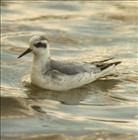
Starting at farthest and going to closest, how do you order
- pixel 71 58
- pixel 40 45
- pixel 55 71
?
pixel 71 58
pixel 40 45
pixel 55 71

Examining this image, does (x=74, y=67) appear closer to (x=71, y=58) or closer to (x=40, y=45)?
(x=40, y=45)

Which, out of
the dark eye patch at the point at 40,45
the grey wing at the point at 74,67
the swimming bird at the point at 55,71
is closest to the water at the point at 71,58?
the swimming bird at the point at 55,71

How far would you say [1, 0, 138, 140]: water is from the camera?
11.7 meters

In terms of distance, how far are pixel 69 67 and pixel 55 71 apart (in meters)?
0.32

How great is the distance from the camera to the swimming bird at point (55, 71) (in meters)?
13.9

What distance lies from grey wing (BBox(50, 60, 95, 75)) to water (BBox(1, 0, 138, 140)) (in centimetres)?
40

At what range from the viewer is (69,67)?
1410 centimetres

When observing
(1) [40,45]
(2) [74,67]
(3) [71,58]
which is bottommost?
(3) [71,58]

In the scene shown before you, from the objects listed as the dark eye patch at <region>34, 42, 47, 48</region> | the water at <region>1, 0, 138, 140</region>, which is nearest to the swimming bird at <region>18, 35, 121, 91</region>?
the dark eye patch at <region>34, 42, 47, 48</region>

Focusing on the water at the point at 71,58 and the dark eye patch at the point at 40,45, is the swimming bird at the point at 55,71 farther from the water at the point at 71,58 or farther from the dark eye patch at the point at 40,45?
the water at the point at 71,58

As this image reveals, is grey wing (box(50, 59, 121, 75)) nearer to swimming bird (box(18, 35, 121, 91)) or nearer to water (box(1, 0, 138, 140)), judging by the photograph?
swimming bird (box(18, 35, 121, 91))

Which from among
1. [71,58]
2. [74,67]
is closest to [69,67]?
[74,67]

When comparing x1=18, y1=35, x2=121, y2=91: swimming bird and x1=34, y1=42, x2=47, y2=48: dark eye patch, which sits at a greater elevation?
x1=34, y1=42, x2=47, y2=48: dark eye patch

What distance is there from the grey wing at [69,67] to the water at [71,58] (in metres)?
0.40
